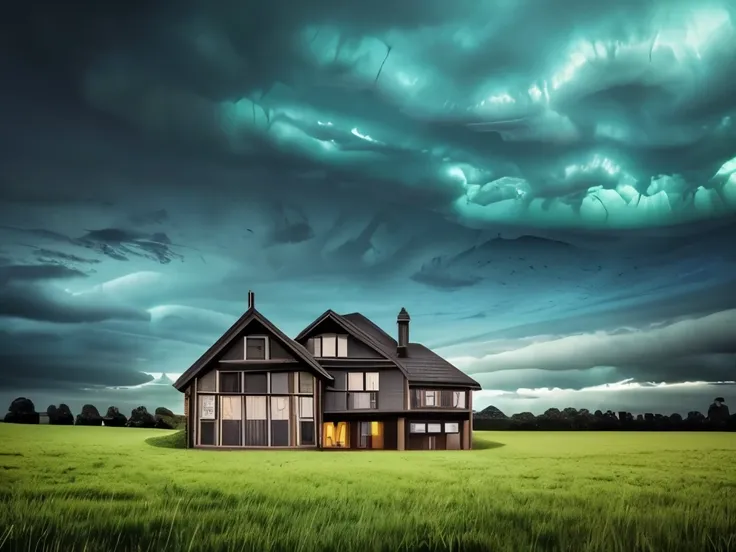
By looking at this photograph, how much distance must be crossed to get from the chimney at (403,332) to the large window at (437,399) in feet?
10.2

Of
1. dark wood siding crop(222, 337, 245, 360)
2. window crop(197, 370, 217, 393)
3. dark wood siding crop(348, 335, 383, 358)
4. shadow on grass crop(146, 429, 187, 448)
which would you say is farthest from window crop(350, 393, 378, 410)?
shadow on grass crop(146, 429, 187, 448)

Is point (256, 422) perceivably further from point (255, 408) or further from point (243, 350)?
point (243, 350)

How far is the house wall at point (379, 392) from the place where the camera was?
162 feet

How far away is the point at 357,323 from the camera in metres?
52.8

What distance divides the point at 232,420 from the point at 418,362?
13.3 metres

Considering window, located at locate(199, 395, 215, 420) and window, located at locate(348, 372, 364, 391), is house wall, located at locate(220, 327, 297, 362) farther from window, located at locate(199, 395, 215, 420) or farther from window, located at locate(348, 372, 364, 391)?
window, located at locate(348, 372, 364, 391)

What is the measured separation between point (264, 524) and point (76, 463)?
1620cm

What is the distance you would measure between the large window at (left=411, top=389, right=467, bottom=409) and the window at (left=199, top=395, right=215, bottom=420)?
42.8 feet

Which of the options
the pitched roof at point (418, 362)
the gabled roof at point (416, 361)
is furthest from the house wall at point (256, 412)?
the pitched roof at point (418, 362)

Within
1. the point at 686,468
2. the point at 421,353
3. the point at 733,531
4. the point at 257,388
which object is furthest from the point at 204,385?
the point at 733,531

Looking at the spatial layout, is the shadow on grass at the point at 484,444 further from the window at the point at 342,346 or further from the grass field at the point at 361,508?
the grass field at the point at 361,508

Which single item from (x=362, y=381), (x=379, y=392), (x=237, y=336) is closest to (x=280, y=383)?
(x=237, y=336)

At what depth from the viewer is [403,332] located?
171ft

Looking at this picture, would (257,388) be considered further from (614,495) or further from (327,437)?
(614,495)
